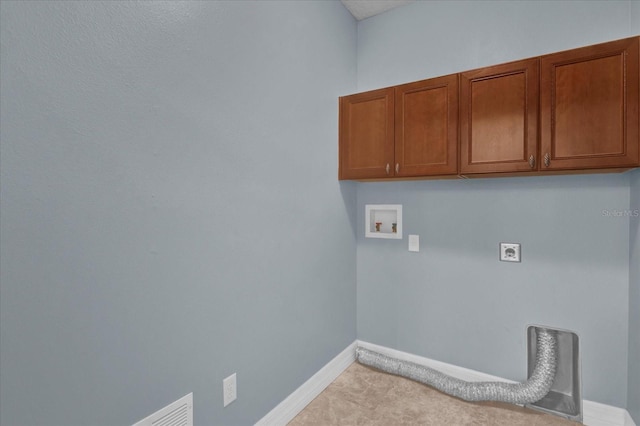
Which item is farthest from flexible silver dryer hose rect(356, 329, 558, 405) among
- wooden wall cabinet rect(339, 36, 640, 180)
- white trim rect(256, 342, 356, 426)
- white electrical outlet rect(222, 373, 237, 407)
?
white electrical outlet rect(222, 373, 237, 407)

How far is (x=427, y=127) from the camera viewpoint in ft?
6.77

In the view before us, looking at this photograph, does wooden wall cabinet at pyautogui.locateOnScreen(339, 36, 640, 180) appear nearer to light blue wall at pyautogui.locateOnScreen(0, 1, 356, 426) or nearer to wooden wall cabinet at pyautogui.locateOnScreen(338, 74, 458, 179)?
wooden wall cabinet at pyautogui.locateOnScreen(338, 74, 458, 179)

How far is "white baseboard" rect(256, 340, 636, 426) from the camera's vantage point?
1.80m

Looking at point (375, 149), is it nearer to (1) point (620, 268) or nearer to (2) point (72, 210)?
(1) point (620, 268)

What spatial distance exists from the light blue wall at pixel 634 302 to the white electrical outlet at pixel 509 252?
551 mm

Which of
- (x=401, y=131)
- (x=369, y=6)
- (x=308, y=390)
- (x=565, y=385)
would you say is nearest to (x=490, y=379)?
(x=565, y=385)

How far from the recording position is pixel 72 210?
0.99 metres

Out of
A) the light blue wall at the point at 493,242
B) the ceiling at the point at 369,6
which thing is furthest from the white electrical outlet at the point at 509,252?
the ceiling at the point at 369,6

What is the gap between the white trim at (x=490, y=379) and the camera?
70.8 inches

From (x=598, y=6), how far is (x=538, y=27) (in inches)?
11.5

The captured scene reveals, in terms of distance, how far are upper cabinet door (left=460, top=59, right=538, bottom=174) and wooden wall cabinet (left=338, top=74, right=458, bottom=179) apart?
8 cm

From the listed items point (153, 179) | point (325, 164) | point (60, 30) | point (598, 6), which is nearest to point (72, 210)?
point (153, 179)

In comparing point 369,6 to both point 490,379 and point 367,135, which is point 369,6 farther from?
point 490,379

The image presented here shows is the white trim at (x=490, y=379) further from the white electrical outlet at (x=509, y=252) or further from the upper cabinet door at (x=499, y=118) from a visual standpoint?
the upper cabinet door at (x=499, y=118)
